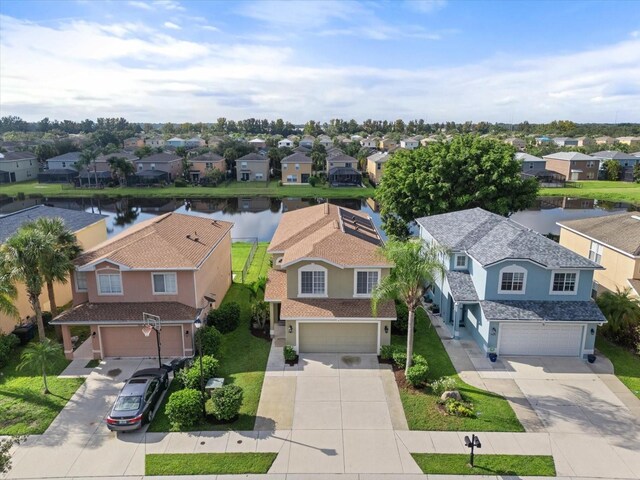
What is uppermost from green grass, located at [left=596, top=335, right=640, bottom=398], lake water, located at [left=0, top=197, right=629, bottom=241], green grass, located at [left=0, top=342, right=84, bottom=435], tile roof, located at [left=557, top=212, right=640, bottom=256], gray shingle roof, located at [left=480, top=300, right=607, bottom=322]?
tile roof, located at [left=557, top=212, right=640, bottom=256]

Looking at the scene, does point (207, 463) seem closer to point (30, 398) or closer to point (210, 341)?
point (210, 341)

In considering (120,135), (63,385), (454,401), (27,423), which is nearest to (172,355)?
(63,385)

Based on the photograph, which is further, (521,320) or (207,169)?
(207,169)

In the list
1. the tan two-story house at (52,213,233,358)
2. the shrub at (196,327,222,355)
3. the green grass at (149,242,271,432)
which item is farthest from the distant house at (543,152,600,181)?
the tan two-story house at (52,213,233,358)

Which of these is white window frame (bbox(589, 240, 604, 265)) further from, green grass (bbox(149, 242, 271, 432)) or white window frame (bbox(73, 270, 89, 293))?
white window frame (bbox(73, 270, 89, 293))

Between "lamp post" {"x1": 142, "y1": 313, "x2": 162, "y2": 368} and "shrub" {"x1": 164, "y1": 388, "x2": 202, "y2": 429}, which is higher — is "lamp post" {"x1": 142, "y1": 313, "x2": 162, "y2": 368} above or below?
above

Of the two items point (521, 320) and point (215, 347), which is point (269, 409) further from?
point (521, 320)
